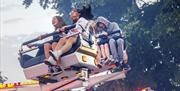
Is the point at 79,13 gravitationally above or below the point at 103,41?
above

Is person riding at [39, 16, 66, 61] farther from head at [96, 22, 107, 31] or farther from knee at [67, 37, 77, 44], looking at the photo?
head at [96, 22, 107, 31]

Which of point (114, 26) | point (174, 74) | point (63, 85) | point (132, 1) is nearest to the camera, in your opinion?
point (63, 85)

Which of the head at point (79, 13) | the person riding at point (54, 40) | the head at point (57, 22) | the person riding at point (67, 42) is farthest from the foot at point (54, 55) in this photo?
the head at point (79, 13)

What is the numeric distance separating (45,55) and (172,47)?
14.1 meters

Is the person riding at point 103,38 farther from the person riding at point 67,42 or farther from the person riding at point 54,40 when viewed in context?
the person riding at point 54,40

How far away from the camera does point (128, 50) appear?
69.8ft

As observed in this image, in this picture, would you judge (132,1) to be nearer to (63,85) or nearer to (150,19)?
(150,19)

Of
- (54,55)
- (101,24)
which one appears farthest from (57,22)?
(101,24)

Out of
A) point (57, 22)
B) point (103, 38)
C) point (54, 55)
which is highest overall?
point (57, 22)

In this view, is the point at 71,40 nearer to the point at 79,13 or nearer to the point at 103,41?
the point at 79,13

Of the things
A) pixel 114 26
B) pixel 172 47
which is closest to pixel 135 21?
pixel 172 47

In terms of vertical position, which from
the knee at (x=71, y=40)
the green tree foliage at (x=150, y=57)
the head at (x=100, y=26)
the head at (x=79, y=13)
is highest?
the head at (x=79, y=13)

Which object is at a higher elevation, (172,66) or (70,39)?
(70,39)

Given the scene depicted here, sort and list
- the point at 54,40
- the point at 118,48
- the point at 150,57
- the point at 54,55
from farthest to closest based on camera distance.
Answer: the point at 150,57
the point at 118,48
the point at 54,40
the point at 54,55
